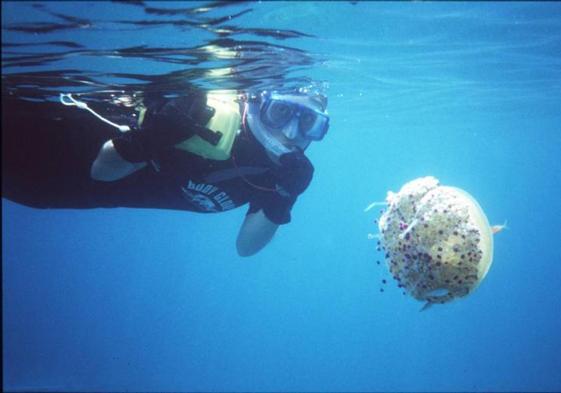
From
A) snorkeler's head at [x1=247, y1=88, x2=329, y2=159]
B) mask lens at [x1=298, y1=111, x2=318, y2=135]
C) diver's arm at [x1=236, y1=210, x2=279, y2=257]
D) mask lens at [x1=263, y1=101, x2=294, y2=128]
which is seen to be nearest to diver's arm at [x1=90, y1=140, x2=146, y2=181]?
snorkeler's head at [x1=247, y1=88, x2=329, y2=159]

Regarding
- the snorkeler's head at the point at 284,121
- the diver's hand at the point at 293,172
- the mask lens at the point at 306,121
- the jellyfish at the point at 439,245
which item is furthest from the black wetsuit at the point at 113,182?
the jellyfish at the point at 439,245

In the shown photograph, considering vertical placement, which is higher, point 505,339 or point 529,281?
point 529,281

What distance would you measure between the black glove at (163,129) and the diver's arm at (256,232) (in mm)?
1916

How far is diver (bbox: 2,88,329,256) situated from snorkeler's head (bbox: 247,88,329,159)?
1 centimetres

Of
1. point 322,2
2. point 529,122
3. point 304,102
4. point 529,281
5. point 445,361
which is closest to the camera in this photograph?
point 304,102

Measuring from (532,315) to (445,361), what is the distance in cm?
2585

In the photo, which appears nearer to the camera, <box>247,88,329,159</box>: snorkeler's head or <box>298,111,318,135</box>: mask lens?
<box>247,88,329,159</box>: snorkeler's head

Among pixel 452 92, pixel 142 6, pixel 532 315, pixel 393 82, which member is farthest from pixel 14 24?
pixel 532 315

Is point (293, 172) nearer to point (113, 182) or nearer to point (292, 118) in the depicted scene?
point (292, 118)

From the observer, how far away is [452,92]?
15336 millimetres

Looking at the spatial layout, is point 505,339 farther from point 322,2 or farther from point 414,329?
point 322,2

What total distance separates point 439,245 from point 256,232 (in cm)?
280

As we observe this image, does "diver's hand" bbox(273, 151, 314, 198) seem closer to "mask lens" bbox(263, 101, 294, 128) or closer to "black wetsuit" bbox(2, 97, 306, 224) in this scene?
"black wetsuit" bbox(2, 97, 306, 224)

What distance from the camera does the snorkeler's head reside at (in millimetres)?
4711
